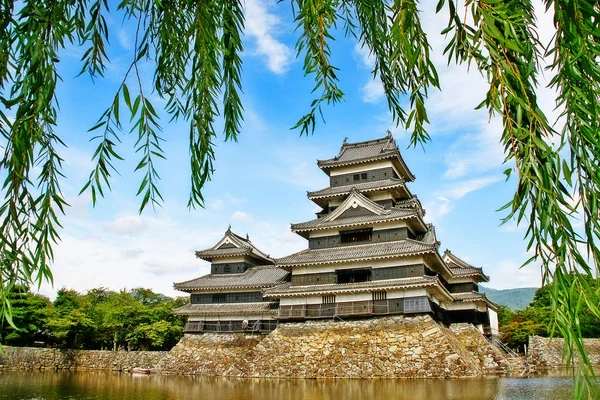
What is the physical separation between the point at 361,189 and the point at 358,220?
2.28m

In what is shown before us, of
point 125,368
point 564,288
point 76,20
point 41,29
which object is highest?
point 76,20

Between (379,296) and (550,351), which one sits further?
(550,351)

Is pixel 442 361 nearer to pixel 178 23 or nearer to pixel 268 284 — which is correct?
pixel 268 284

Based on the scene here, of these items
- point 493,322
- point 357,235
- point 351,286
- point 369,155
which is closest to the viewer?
point 351,286

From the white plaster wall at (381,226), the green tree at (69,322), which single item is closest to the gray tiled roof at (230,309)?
the white plaster wall at (381,226)

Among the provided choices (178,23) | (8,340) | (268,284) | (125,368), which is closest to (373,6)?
(178,23)

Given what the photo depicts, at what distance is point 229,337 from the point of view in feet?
82.1

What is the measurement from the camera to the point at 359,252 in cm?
2162

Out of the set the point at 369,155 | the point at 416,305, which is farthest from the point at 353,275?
the point at 369,155

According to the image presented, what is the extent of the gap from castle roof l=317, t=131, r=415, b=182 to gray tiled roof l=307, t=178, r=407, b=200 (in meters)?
1.28

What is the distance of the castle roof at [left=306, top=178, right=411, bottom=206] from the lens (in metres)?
23.3

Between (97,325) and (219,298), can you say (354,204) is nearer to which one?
(219,298)

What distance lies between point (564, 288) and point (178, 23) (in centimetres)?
291

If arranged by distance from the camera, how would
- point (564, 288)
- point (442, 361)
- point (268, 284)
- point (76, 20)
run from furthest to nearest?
point (268, 284)
point (442, 361)
point (76, 20)
point (564, 288)
